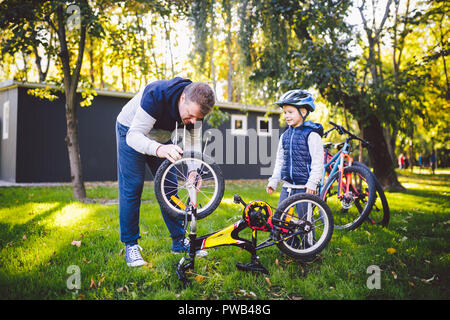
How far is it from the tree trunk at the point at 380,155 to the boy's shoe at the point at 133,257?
735 cm

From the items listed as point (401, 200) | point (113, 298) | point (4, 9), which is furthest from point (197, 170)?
point (401, 200)

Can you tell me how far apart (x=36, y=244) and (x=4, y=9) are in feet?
14.0

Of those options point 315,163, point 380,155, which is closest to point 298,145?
point 315,163

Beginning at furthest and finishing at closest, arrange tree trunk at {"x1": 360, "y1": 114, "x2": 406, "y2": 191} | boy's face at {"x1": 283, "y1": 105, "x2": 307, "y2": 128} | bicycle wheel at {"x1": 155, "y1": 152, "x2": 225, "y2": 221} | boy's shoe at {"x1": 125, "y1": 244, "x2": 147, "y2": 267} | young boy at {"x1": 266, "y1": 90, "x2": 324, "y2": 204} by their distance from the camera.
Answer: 1. tree trunk at {"x1": 360, "y1": 114, "x2": 406, "y2": 191}
2. boy's face at {"x1": 283, "y1": 105, "x2": 307, "y2": 128}
3. young boy at {"x1": 266, "y1": 90, "x2": 324, "y2": 204}
4. boy's shoe at {"x1": 125, "y1": 244, "x2": 147, "y2": 267}
5. bicycle wheel at {"x1": 155, "y1": 152, "x2": 225, "y2": 221}

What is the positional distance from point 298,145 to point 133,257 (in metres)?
1.88

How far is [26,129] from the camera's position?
32.3ft

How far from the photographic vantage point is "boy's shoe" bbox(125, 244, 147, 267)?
2502 millimetres

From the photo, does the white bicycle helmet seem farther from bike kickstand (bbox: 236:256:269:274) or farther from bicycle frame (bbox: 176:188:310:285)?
bike kickstand (bbox: 236:256:269:274)

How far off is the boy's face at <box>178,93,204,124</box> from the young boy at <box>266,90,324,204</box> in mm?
1057

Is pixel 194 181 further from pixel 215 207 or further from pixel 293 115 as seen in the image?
pixel 293 115

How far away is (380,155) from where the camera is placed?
8219 mm

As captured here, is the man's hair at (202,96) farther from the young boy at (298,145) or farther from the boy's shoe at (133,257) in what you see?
the boy's shoe at (133,257)

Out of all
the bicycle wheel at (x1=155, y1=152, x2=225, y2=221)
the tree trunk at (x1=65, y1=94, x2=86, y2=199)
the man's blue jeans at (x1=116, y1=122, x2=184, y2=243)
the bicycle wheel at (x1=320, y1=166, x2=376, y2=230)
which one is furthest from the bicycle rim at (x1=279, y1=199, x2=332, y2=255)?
the tree trunk at (x1=65, y1=94, x2=86, y2=199)

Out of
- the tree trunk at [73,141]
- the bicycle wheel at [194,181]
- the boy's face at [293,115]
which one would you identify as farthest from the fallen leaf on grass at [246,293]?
the tree trunk at [73,141]
